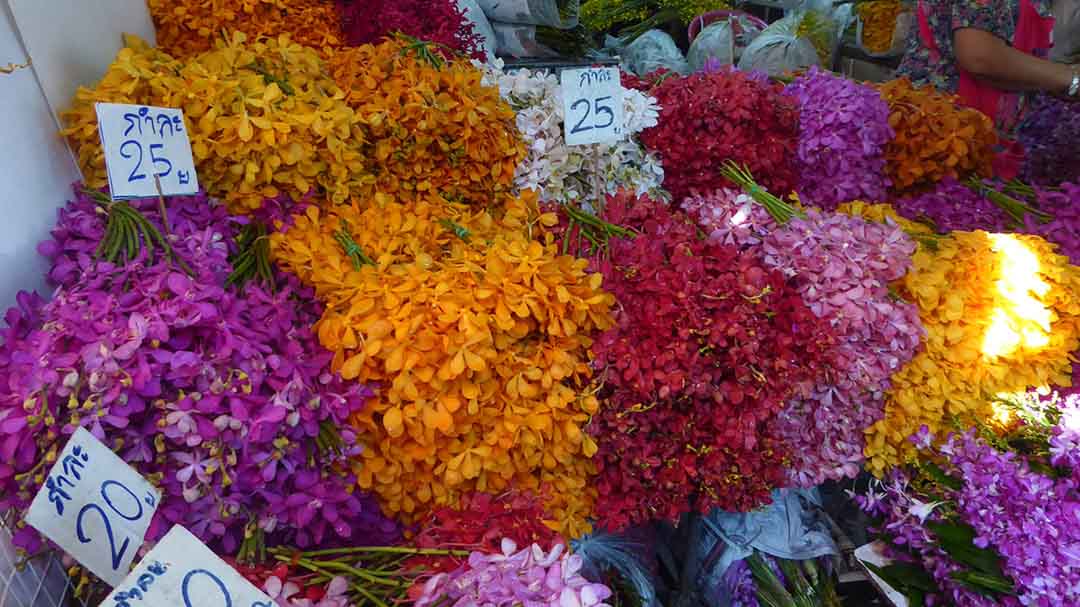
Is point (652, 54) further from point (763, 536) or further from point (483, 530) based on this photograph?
point (483, 530)

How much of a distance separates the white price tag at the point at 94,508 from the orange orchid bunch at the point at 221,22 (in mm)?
1083

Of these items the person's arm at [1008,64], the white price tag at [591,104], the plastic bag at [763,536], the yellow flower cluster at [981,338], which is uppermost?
the white price tag at [591,104]

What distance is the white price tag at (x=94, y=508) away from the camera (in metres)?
0.73

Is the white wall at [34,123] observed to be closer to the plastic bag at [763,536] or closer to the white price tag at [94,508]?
the white price tag at [94,508]

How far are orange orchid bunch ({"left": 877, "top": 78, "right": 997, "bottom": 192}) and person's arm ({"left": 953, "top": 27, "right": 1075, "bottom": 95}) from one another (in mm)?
272

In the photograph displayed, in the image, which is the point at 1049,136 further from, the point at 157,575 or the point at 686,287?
the point at 157,575

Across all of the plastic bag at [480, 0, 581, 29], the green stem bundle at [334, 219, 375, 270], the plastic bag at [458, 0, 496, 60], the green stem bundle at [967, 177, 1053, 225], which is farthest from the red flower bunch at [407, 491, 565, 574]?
the plastic bag at [480, 0, 581, 29]

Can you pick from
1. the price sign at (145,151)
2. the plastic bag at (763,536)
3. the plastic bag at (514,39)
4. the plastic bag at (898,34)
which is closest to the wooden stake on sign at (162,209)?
the price sign at (145,151)

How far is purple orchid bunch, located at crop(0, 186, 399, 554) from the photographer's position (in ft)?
2.74

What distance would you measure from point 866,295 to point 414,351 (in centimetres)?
78

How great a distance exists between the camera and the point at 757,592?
1.44 m

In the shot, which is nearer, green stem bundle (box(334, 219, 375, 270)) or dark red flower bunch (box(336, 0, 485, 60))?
green stem bundle (box(334, 219, 375, 270))

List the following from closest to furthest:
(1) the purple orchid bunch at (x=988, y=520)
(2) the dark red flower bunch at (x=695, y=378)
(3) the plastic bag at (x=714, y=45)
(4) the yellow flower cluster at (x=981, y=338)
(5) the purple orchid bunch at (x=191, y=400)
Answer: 1. (5) the purple orchid bunch at (x=191, y=400)
2. (1) the purple orchid bunch at (x=988, y=520)
3. (2) the dark red flower bunch at (x=695, y=378)
4. (4) the yellow flower cluster at (x=981, y=338)
5. (3) the plastic bag at (x=714, y=45)

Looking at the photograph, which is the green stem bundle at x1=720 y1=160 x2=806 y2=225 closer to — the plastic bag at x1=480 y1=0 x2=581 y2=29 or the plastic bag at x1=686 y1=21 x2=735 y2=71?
the plastic bag at x1=480 y1=0 x2=581 y2=29
